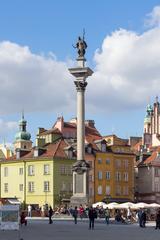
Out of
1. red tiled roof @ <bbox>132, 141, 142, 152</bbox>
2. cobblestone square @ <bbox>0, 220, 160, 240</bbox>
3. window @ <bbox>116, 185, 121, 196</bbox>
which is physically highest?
red tiled roof @ <bbox>132, 141, 142, 152</bbox>

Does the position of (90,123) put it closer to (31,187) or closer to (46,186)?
(31,187)

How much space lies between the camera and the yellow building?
362 feet

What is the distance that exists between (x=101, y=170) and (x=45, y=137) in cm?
1267

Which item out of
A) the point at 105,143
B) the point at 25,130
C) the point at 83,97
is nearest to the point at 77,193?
the point at 83,97

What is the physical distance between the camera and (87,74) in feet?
215

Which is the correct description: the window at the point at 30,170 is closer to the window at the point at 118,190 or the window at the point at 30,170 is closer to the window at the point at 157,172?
the window at the point at 118,190

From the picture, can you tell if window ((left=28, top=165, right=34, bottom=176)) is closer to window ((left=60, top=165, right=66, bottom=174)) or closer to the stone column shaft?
window ((left=60, top=165, right=66, bottom=174))

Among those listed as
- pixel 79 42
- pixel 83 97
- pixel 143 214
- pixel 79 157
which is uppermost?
pixel 79 42

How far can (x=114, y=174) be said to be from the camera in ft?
370

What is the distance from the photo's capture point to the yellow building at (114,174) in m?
110

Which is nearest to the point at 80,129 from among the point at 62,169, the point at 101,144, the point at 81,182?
the point at 81,182

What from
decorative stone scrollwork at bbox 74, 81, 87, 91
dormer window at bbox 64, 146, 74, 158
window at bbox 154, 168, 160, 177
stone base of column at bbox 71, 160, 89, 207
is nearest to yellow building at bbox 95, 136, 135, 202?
window at bbox 154, 168, 160, 177

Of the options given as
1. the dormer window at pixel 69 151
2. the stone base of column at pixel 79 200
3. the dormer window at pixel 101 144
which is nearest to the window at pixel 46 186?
the dormer window at pixel 69 151

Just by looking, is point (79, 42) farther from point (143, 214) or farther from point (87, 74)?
point (143, 214)
